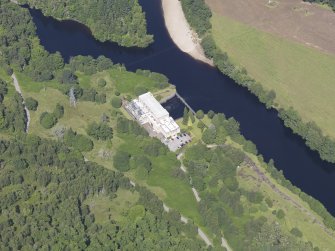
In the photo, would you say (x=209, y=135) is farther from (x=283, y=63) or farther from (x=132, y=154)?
(x=283, y=63)

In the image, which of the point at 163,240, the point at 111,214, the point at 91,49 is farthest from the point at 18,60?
the point at 163,240

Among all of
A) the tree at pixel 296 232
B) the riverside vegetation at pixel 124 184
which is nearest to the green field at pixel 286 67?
the riverside vegetation at pixel 124 184

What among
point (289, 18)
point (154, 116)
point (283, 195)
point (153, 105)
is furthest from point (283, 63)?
point (283, 195)

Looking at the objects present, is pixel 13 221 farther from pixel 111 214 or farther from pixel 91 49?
pixel 91 49

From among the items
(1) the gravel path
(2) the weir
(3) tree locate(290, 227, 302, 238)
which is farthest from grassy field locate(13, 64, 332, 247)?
(2) the weir

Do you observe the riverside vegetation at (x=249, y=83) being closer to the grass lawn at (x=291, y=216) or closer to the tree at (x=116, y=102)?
the grass lawn at (x=291, y=216)
